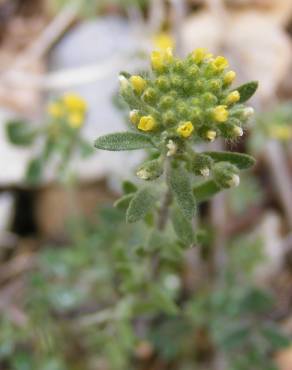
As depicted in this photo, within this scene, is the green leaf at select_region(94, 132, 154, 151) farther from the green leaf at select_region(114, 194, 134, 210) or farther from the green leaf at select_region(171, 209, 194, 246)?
the green leaf at select_region(171, 209, 194, 246)

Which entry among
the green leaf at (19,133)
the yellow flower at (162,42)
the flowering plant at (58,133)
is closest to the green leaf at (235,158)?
the flowering plant at (58,133)

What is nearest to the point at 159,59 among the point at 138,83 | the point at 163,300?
the point at 138,83

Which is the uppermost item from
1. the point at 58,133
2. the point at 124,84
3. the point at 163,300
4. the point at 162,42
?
the point at 162,42

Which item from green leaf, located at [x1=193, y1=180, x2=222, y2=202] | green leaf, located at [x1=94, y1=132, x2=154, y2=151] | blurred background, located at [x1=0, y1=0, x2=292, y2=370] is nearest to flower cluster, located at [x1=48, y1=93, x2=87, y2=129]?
blurred background, located at [x1=0, y1=0, x2=292, y2=370]

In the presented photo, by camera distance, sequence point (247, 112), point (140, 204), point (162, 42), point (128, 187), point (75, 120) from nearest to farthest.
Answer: point (247, 112)
point (140, 204)
point (128, 187)
point (75, 120)
point (162, 42)

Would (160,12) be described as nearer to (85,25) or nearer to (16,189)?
(85,25)

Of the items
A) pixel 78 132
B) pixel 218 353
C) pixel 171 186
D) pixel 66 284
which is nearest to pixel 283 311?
pixel 218 353

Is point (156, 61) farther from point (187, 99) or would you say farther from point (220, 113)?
point (220, 113)

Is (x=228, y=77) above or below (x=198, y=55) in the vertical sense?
below
